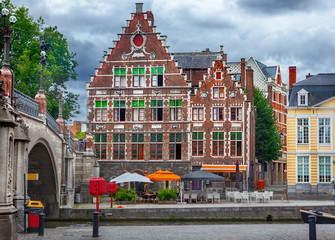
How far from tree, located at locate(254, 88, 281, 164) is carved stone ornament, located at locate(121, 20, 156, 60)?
11039 mm

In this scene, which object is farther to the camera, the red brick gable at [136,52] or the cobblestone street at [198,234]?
the red brick gable at [136,52]

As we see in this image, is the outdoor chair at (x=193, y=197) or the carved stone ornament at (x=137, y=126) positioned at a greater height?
the carved stone ornament at (x=137, y=126)

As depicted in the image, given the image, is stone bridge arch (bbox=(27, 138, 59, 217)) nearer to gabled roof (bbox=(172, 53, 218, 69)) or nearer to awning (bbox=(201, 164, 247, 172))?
awning (bbox=(201, 164, 247, 172))

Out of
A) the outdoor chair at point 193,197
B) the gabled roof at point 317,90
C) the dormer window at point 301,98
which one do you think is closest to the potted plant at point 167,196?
the outdoor chair at point 193,197

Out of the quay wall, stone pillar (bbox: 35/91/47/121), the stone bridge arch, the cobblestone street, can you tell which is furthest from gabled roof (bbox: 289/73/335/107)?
stone pillar (bbox: 35/91/47/121)

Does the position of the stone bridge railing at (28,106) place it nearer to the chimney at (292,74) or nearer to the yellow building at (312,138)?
the yellow building at (312,138)

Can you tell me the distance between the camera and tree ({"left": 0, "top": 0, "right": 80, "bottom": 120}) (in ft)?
123

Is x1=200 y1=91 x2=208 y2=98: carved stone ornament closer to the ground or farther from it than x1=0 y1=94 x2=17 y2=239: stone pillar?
farther from it

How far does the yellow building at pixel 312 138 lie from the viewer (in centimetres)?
4272

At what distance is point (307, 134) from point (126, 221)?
19.0 meters

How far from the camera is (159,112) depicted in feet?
157

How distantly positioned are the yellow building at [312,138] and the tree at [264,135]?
345 inches

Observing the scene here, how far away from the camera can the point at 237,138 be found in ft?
154

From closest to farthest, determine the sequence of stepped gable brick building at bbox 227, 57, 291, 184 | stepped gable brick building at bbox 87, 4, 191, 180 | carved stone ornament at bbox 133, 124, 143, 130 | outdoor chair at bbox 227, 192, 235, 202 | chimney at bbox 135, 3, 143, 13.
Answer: outdoor chair at bbox 227, 192, 235, 202
stepped gable brick building at bbox 87, 4, 191, 180
carved stone ornament at bbox 133, 124, 143, 130
chimney at bbox 135, 3, 143, 13
stepped gable brick building at bbox 227, 57, 291, 184
